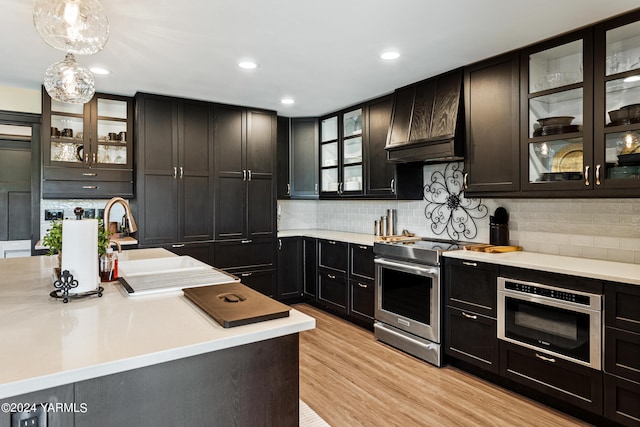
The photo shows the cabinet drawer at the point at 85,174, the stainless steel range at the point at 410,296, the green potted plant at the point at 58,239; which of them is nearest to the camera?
the green potted plant at the point at 58,239

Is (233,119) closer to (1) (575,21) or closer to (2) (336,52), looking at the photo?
(2) (336,52)

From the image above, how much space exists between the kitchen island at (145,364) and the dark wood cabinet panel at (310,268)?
11.2ft

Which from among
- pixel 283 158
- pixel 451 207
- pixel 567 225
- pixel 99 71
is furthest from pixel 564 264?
pixel 99 71

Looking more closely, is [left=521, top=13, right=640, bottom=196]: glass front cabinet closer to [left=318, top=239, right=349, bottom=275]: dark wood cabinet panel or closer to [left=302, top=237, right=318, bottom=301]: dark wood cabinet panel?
[left=318, top=239, right=349, bottom=275]: dark wood cabinet panel

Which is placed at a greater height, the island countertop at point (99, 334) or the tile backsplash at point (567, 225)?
the tile backsplash at point (567, 225)

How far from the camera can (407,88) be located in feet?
12.5

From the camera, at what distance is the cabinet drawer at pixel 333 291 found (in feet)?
14.4

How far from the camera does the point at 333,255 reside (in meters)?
4.55

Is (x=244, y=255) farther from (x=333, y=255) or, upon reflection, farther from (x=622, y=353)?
(x=622, y=353)

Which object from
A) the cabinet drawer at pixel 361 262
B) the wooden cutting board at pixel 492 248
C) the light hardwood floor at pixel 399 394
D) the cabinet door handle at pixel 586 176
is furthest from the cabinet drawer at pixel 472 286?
the cabinet drawer at pixel 361 262

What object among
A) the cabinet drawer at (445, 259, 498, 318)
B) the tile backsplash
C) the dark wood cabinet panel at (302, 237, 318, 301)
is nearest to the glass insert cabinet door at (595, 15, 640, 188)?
the tile backsplash

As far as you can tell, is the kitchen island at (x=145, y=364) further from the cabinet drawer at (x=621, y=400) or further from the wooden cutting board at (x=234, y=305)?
the cabinet drawer at (x=621, y=400)

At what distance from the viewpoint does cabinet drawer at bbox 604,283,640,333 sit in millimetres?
2137

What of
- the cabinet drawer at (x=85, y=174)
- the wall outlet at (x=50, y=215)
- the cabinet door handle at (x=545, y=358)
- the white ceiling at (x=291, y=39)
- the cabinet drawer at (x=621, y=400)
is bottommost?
the cabinet drawer at (x=621, y=400)
